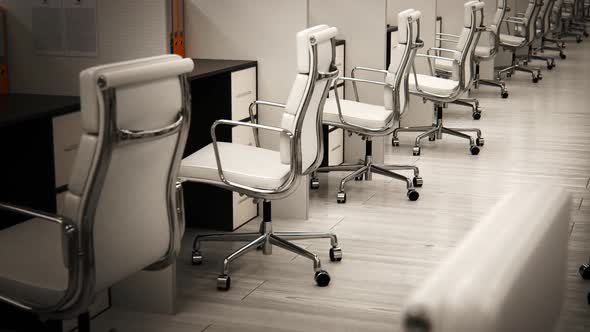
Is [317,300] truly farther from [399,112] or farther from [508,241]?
[508,241]

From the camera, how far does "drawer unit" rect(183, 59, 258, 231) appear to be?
4.65 meters

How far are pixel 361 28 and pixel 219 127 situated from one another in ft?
5.90

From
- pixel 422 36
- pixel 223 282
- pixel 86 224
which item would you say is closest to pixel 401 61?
pixel 223 282

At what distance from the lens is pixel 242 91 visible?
4.75 metres

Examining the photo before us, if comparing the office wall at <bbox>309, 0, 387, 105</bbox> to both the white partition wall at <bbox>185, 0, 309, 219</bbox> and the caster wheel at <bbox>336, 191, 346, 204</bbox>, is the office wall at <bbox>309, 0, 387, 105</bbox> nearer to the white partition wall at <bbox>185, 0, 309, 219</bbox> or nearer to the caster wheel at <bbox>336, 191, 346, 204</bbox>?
the caster wheel at <bbox>336, 191, 346, 204</bbox>

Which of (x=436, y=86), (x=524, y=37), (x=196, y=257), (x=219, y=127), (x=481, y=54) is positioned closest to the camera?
(x=196, y=257)

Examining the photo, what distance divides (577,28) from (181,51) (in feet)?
48.8

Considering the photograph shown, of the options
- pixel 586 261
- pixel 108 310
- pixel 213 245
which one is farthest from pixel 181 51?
pixel 586 261

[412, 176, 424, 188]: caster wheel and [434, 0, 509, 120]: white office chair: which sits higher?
[434, 0, 509, 120]: white office chair

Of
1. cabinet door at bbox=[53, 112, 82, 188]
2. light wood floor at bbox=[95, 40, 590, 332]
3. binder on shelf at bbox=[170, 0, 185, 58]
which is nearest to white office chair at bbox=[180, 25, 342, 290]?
light wood floor at bbox=[95, 40, 590, 332]

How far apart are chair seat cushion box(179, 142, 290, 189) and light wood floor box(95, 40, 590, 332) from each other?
50 cm

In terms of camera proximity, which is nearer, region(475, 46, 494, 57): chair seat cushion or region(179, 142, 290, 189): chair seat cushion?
region(179, 142, 290, 189): chair seat cushion

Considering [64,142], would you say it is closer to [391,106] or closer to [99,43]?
[99,43]

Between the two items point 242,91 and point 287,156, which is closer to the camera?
point 287,156
